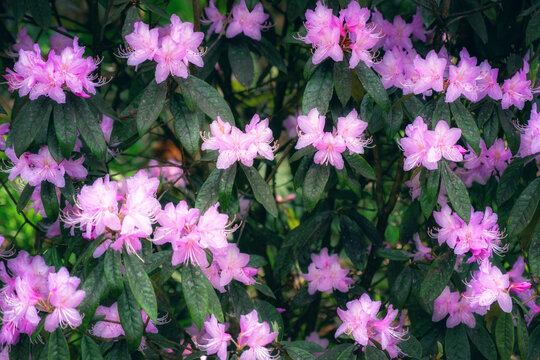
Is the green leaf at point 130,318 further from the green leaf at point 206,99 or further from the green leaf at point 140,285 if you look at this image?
the green leaf at point 206,99

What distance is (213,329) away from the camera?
1.39m

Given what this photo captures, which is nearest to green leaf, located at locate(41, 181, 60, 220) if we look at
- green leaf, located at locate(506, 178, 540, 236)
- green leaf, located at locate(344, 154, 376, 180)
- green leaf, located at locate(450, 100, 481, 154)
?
green leaf, located at locate(344, 154, 376, 180)

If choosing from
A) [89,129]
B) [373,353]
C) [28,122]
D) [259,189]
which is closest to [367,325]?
[373,353]

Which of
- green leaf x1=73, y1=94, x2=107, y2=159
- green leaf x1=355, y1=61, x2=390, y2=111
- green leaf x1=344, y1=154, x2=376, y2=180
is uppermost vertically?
green leaf x1=355, y1=61, x2=390, y2=111

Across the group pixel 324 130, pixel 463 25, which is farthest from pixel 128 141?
pixel 463 25

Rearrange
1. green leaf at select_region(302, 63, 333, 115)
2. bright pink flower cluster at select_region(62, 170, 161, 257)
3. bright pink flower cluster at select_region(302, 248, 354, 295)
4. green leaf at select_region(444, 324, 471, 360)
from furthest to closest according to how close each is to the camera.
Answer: bright pink flower cluster at select_region(302, 248, 354, 295), green leaf at select_region(444, 324, 471, 360), green leaf at select_region(302, 63, 333, 115), bright pink flower cluster at select_region(62, 170, 161, 257)

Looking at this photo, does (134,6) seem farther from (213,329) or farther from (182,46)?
(213,329)

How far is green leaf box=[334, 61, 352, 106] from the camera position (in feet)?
4.68

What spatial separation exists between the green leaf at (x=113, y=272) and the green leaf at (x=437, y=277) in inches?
26.7

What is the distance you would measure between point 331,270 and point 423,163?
A: 1.53 ft

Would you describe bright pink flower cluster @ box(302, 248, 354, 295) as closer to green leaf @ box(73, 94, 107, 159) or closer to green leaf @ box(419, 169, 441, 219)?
green leaf @ box(419, 169, 441, 219)

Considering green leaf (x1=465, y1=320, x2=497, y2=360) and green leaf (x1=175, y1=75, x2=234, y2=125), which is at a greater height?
green leaf (x1=175, y1=75, x2=234, y2=125)

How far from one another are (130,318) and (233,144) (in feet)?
1.31

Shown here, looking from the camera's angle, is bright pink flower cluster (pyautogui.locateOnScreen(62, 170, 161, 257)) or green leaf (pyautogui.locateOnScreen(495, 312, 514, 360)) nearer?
bright pink flower cluster (pyautogui.locateOnScreen(62, 170, 161, 257))
